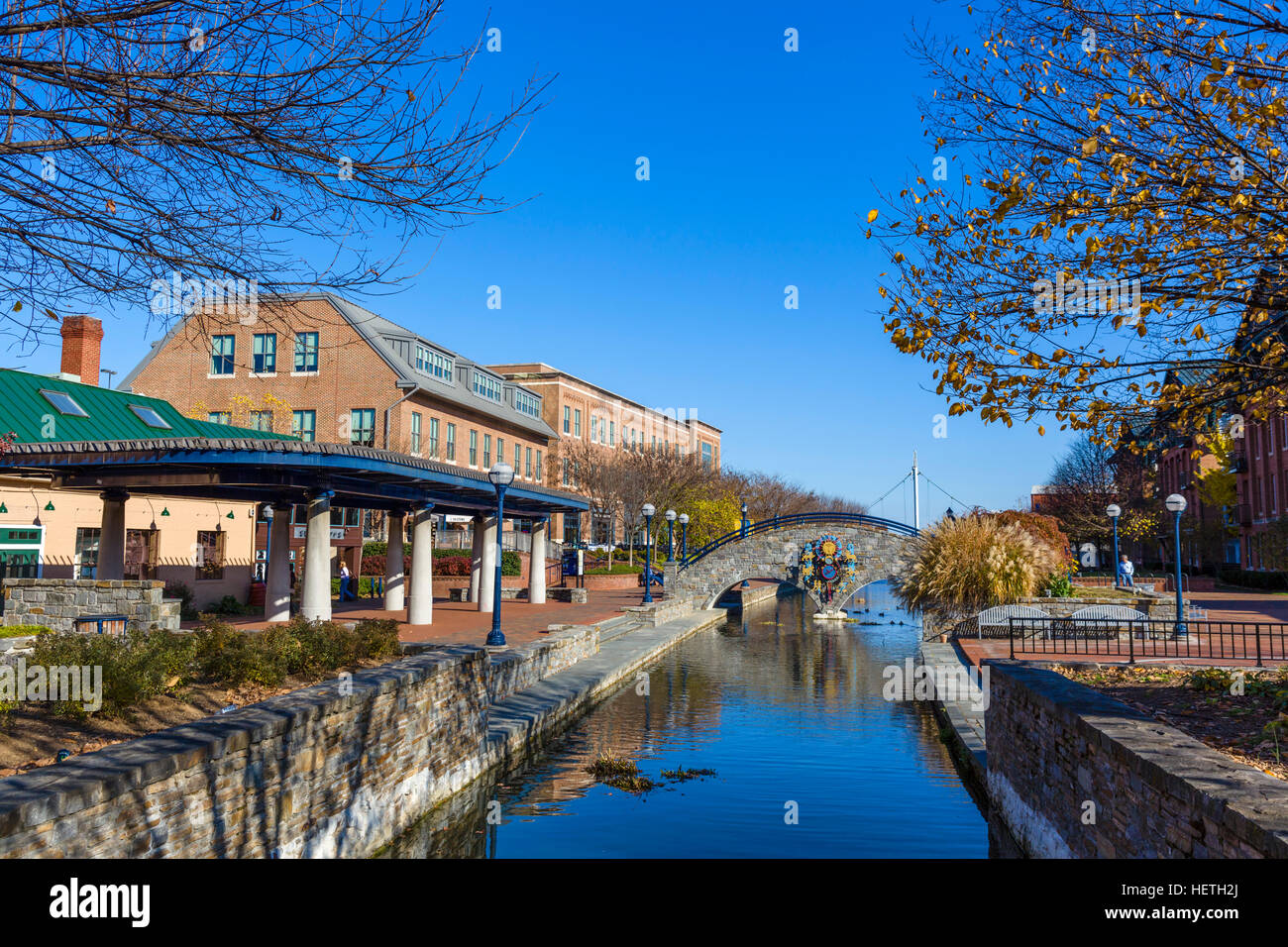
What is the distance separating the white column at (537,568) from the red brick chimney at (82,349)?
47.3ft

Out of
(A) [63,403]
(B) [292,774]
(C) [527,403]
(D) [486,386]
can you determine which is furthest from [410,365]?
(B) [292,774]

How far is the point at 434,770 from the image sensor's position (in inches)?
393

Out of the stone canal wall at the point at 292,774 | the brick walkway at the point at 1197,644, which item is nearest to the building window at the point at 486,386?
the brick walkway at the point at 1197,644

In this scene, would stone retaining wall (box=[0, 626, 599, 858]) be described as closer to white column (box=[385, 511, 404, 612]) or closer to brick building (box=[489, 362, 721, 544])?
white column (box=[385, 511, 404, 612])

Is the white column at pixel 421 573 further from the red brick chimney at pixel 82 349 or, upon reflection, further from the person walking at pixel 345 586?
the red brick chimney at pixel 82 349

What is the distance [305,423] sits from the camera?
4072cm

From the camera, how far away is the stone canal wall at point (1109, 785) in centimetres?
468

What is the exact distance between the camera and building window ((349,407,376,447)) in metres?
39.4

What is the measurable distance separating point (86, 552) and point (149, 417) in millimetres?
4453

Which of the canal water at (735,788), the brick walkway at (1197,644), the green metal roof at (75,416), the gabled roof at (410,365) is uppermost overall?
the gabled roof at (410,365)

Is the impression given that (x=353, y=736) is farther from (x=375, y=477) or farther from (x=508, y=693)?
(x=375, y=477)

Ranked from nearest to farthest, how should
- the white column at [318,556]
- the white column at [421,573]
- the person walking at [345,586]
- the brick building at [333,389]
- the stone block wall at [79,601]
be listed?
1. the stone block wall at [79,601]
2. the white column at [318,556]
3. the white column at [421,573]
4. the person walking at [345,586]
5. the brick building at [333,389]

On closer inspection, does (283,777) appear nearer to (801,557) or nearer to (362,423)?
(801,557)
